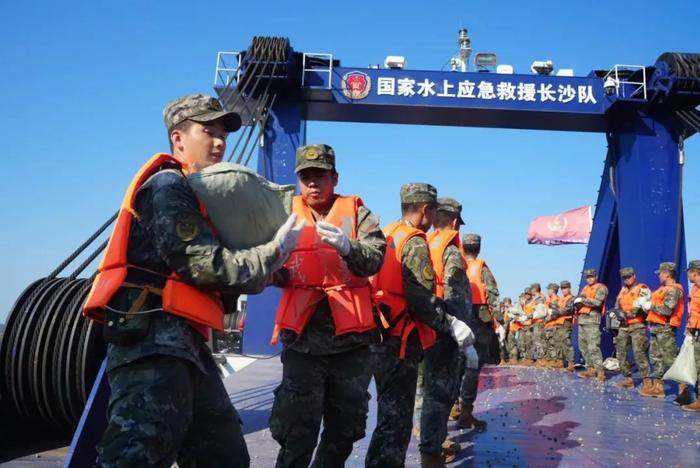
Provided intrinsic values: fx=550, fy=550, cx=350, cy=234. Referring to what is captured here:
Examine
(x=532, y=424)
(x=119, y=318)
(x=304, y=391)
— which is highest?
(x=119, y=318)

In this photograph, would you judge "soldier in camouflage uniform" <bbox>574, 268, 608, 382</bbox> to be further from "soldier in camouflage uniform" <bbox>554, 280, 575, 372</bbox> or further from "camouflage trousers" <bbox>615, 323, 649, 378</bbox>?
"soldier in camouflage uniform" <bbox>554, 280, 575, 372</bbox>

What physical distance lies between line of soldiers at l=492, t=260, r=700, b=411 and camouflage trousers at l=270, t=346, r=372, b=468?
21.2ft

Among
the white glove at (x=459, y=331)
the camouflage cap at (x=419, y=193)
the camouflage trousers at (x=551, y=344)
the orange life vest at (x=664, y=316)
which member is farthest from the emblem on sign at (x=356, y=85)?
the white glove at (x=459, y=331)

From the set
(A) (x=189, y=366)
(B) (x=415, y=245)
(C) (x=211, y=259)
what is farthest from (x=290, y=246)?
(B) (x=415, y=245)

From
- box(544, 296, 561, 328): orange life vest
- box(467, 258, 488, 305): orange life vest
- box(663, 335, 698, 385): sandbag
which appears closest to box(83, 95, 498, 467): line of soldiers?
box(467, 258, 488, 305): orange life vest

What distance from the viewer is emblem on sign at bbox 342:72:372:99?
13.4m

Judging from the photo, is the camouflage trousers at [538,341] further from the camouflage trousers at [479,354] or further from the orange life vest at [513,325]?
the camouflage trousers at [479,354]

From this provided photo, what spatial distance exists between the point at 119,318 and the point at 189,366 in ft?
0.99

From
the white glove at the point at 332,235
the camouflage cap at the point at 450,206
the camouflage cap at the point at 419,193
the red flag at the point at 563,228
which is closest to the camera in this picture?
the white glove at the point at 332,235

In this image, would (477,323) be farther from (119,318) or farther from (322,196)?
(119,318)

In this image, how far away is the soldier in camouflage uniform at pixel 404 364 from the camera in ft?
11.2

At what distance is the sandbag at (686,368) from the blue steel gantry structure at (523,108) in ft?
18.6

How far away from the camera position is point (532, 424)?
6254mm

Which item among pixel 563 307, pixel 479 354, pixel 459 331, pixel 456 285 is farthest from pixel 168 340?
pixel 563 307
